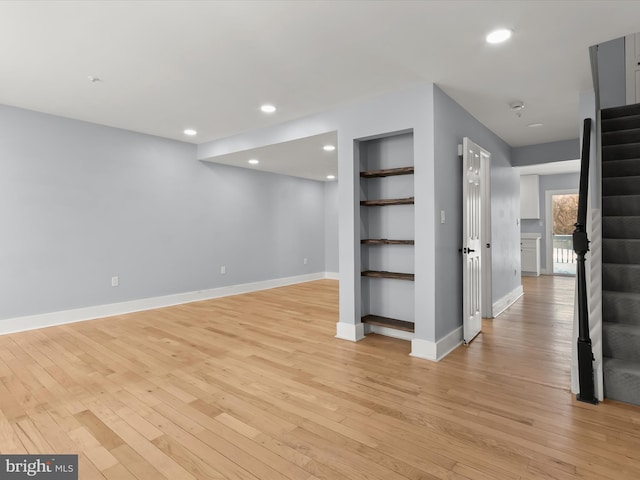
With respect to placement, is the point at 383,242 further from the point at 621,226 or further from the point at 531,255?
the point at 531,255

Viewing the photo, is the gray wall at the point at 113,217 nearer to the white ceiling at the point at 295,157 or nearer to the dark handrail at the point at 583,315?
the white ceiling at the point at 295,157

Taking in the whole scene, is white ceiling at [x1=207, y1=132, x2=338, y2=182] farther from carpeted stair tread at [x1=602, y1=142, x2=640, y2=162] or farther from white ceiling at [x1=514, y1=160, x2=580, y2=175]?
white ceiling at [x1=514, y1=160, x2=580, y2=175]

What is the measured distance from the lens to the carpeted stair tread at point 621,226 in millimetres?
2902

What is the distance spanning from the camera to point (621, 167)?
3432mm

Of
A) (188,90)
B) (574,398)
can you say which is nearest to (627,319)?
(574,398)

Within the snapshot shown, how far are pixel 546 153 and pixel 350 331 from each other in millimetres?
4446

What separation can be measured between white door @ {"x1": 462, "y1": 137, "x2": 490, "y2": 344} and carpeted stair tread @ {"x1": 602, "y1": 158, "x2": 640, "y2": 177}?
3.87ft

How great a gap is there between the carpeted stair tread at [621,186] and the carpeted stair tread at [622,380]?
1.75m

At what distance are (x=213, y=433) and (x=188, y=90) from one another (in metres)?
3.06

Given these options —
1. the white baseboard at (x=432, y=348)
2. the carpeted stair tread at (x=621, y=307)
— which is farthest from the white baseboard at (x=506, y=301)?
the carpeted stair tread at (x=621, y=307)

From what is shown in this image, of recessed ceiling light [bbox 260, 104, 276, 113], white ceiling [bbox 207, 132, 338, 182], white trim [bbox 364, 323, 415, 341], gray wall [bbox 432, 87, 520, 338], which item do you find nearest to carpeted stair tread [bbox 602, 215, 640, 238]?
gray wall [bbox 432, 87, 520, 338]

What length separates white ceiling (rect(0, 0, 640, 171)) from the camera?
218 centimetres

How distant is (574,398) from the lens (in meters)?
2.34

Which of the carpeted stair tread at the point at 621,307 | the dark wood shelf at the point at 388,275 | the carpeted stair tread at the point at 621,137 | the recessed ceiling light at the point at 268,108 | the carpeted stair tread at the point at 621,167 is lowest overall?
the carpeted stair tread at the point at 621,307
